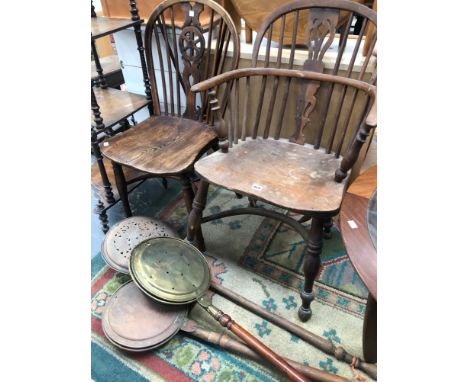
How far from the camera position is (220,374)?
1078 mm

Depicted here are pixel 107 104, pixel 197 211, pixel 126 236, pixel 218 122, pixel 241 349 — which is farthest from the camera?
pixel 107 104

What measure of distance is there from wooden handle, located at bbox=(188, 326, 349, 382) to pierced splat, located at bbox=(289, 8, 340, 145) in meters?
0.87

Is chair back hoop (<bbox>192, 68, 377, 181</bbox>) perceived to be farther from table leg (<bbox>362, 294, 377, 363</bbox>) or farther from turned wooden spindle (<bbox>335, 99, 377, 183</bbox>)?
table leg (<bbox>362, 294, 377, 363</bbox>)

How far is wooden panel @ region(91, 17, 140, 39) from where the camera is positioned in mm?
1322

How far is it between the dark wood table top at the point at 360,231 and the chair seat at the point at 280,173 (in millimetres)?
171

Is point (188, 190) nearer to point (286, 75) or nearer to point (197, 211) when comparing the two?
point (197, 211)

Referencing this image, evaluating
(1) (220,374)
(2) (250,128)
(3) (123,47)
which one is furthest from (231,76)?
(1) (220,374)

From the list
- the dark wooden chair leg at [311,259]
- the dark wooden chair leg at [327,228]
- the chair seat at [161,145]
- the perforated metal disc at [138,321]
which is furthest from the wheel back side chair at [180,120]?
the dark wooden chair leg at [327,228]

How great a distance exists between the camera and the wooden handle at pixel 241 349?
0.96 meters

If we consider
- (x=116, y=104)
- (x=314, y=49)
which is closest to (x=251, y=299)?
(x=314, y=49)

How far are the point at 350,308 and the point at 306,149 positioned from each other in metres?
0.67

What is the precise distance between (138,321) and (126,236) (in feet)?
1.35

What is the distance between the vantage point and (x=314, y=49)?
129 centimetres

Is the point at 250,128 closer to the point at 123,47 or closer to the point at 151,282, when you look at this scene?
the point at 123,47
